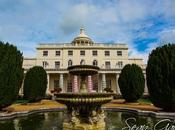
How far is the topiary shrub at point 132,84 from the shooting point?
31.4 m

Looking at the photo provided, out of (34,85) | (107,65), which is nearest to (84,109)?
(34,85)

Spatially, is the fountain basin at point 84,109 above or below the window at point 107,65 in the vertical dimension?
below

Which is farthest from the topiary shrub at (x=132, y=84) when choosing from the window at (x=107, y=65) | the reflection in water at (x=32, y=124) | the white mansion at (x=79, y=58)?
the window at (x=107, y=65)

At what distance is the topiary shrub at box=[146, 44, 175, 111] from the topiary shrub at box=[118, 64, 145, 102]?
11.5 m

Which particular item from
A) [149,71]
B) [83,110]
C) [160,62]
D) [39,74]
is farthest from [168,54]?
[39,74]

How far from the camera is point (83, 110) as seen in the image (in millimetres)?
12195

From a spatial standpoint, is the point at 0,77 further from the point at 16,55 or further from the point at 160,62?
the point at 160,62

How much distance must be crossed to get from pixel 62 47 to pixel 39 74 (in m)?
23.6

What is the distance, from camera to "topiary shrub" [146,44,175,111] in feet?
59.2

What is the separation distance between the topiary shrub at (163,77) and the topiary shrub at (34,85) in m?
18.7

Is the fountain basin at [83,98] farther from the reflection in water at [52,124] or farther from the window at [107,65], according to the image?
the window at [107,65]

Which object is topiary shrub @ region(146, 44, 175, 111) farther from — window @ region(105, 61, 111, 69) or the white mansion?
window @ region(105, 61, 111, 69)

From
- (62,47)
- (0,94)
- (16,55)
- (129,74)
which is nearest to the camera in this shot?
(0,94)

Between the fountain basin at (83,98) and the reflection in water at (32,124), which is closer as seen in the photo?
the fountain basin at (83,98)
